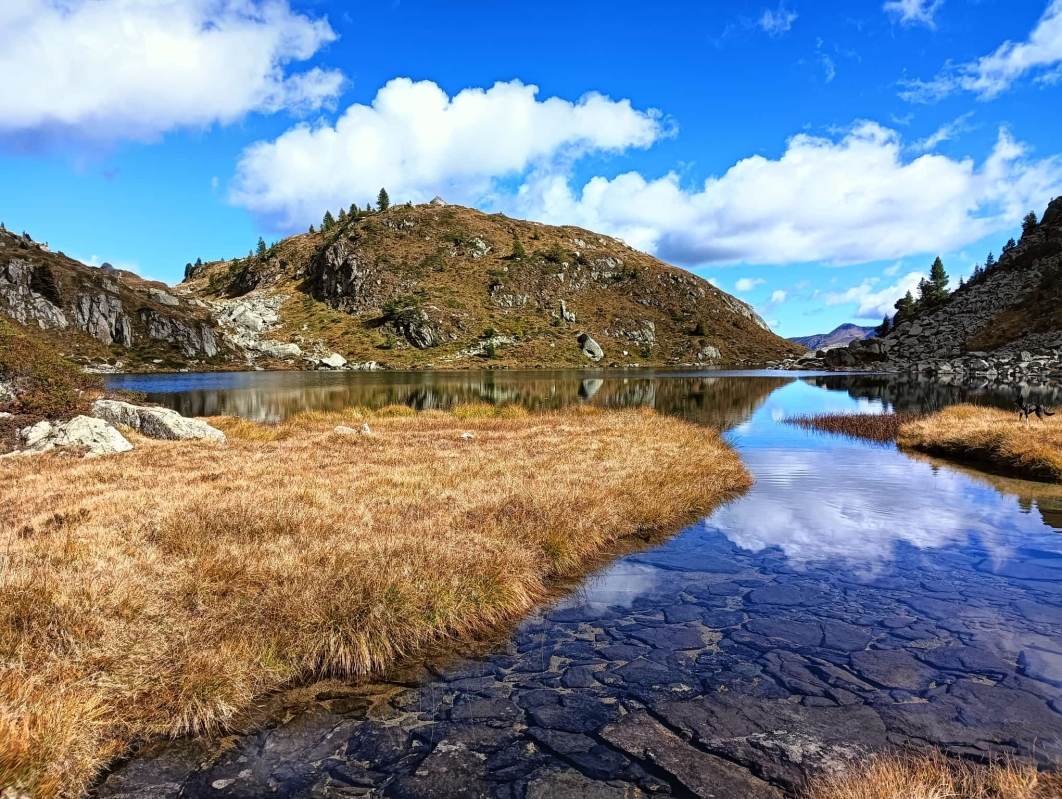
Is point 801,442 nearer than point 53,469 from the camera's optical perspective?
No

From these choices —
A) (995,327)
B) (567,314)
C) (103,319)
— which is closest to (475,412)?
(103,319)

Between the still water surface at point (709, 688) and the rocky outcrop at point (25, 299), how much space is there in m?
154

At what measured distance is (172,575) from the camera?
9.52 m

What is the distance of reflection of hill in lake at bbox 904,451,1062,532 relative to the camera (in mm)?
17594

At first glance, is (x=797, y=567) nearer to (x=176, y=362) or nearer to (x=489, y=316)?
(x=176, y=362)

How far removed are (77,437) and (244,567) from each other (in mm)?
17003

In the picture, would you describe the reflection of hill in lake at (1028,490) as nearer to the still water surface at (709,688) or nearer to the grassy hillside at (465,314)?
the still water surface at (709,688)

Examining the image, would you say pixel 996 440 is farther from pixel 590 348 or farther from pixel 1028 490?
pixel 590 348

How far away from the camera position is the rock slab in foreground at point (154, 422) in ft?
85.6

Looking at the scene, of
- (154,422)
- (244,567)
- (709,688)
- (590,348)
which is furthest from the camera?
(590,348)

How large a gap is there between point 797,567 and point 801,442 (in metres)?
22.9

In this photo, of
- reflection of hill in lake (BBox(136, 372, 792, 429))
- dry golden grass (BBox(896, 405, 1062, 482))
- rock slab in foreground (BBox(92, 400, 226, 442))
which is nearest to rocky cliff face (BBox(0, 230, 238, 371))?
reflection of hill in lake (BBox(136, 372, 792, 429))

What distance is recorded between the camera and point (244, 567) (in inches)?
392

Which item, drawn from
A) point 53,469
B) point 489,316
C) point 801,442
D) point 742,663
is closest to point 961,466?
point 801,442
